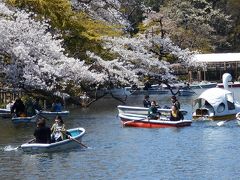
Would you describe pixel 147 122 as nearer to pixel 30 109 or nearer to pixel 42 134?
pixel 30 109

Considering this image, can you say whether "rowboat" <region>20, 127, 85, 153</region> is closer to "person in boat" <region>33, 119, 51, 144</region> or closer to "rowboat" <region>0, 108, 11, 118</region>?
"person in boat" <region>33, 119, 51, 144</region>

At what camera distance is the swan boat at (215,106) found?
129 ft

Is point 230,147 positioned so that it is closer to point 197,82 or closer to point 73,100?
point 73,100

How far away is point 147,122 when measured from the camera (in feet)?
119

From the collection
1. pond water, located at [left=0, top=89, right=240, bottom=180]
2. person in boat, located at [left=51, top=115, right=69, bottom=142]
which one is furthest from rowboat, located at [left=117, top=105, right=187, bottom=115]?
person in boat, located at [left=51, top=115, right=69, bottom=142]

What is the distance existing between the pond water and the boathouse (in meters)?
46.7

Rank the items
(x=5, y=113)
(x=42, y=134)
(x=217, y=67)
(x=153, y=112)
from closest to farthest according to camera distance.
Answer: (x=42, y=134) → (x=153, y=112) → (x=5, y=113) → (x=217, y=67)

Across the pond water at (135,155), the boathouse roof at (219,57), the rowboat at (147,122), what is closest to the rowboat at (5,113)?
the pond water at (135,155)

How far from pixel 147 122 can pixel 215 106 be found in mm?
5100

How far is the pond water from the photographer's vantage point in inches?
926

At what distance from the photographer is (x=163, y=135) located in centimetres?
3300

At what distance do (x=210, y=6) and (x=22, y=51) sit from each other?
5660 centimetres

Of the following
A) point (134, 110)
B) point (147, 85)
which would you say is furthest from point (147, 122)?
point (147, 85)

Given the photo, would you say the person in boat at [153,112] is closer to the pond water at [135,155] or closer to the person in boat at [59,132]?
the pond water at [135,155]
